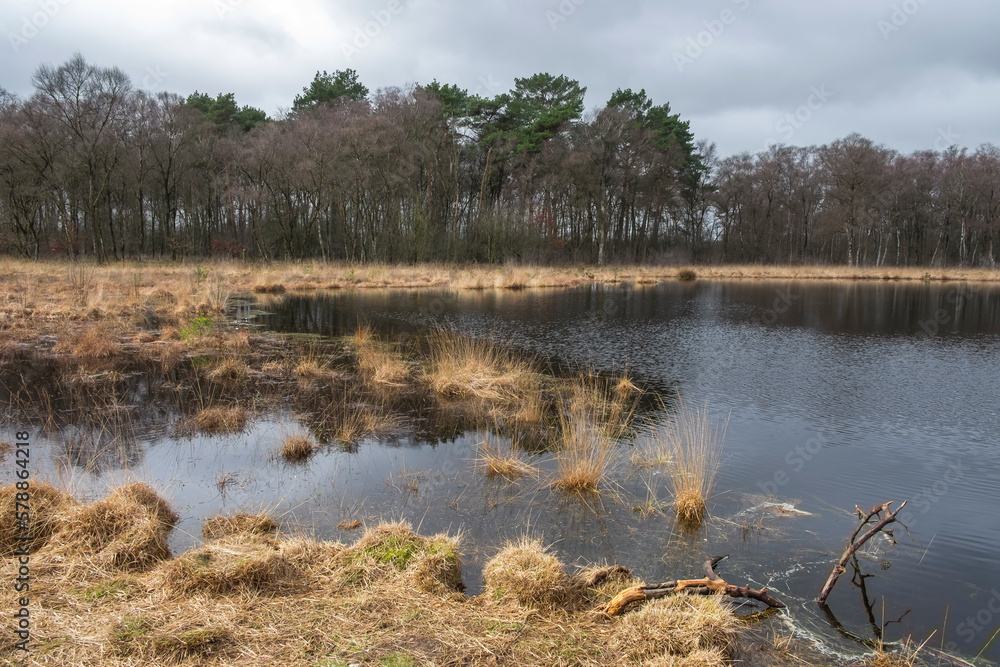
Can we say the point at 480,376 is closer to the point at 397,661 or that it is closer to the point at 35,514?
the point at 35,514

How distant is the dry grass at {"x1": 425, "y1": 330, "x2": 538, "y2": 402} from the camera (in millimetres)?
9109

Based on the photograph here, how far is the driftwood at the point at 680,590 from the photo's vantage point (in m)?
3.49

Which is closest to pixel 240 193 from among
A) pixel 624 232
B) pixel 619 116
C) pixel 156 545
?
pixel 619 116

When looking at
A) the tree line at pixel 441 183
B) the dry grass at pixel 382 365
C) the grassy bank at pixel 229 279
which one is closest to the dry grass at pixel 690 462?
the dry grass at pixel 382 365

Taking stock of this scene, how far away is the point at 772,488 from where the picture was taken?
5.76 m

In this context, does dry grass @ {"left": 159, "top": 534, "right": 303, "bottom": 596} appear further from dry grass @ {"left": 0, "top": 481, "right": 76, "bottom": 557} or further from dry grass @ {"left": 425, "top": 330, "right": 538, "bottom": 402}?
dry grass @ {"left": 425, "top": 330, "right": 538, "bottom": 402}

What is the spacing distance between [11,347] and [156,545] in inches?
386

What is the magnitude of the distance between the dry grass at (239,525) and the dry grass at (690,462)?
10.6 feet

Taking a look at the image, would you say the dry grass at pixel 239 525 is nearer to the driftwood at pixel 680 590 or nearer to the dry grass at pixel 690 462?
the driftwood at pixel 680 590

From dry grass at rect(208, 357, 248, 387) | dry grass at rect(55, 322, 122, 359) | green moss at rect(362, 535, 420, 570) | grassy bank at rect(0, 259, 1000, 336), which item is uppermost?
grassy bank at rect(0, 259, 1000, 336)

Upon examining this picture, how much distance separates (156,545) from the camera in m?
4.04

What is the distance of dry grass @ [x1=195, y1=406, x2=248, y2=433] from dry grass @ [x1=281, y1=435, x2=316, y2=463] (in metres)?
1.11

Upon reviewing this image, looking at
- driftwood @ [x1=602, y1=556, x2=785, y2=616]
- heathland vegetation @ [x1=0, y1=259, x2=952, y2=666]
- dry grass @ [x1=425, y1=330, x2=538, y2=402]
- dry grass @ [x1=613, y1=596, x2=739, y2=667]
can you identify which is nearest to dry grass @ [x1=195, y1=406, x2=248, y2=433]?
heathland vegetation @ [x1=0, y1=259, x2=952, y2=666]

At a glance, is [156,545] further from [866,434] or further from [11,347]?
[11,347]
